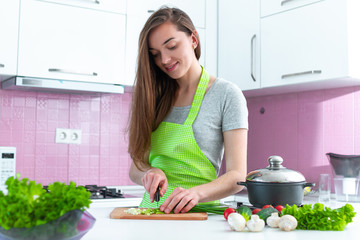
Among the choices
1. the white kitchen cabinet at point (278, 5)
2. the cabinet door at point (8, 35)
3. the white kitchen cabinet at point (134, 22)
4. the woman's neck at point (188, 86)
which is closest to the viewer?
the woman's neck at point (188, 86)

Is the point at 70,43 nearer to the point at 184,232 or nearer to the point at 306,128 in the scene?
the point at 306,128

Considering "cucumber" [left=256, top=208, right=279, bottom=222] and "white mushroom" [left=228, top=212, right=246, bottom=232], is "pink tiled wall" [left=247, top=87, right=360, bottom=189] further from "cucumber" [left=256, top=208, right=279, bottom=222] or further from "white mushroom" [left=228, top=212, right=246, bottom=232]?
"white mushroom" [left=228, top=212, right=246, bottom=232]

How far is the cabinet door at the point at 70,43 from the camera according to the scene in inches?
99.3

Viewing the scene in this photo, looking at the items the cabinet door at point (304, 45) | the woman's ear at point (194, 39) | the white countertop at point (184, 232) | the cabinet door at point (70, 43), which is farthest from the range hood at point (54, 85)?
the white countertop at point (184, 232)

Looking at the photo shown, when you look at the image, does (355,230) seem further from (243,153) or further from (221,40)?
(221,40)

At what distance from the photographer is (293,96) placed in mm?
2973

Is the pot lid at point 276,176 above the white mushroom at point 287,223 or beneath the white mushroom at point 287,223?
above

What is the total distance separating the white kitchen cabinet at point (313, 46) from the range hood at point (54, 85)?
3.10 feet

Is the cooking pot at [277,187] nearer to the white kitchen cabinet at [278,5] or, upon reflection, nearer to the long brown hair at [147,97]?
the long brown hair at [147,97]

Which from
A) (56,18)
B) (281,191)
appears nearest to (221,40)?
(56,18)

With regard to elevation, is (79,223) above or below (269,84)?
below

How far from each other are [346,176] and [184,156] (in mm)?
1239

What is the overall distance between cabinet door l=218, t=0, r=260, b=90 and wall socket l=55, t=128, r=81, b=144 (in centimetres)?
104

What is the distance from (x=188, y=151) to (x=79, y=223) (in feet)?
2.67
